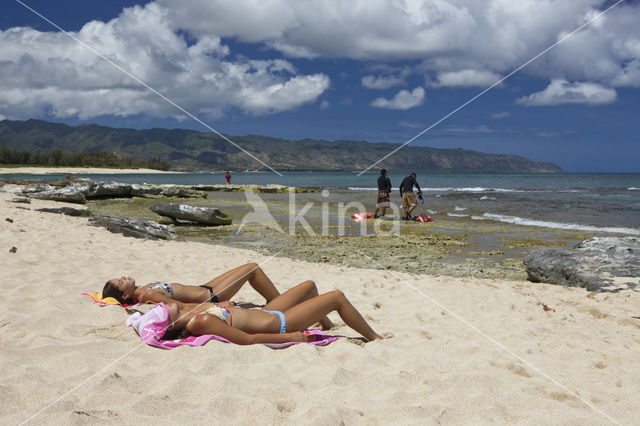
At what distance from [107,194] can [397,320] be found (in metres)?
22.0

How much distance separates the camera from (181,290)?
177 inches

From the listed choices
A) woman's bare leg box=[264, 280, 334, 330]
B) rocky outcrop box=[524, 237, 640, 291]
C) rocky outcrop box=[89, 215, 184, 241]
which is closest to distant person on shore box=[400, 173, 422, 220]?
rocky outcrop box=[524, 237, 640, 291]

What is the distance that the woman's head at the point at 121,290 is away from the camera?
179 inches

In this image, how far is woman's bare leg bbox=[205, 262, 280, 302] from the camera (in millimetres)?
4711

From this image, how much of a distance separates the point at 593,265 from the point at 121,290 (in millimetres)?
7186

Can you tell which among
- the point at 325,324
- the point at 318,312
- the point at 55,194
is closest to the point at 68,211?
the point at 55,194

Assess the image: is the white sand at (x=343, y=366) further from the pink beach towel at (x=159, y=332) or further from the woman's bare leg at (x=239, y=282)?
the woman's bare leg at (x=239, y=282)

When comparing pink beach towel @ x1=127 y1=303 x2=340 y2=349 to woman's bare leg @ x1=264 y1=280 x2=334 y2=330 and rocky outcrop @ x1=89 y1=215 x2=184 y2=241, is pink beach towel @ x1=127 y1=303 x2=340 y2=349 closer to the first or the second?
woman's bare leg @ x1=264 y1=280 x2=334 y2=330

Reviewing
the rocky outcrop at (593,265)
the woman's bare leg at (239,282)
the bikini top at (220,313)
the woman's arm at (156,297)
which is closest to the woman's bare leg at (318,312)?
the bikini top at (220,313)

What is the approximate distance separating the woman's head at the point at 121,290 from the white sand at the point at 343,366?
7.9 inches

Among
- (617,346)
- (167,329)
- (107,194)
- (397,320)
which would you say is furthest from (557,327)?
(107,194)

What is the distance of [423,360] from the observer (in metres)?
3.59

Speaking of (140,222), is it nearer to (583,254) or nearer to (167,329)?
(167,329)

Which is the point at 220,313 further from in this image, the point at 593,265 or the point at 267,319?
the point at 593,265
